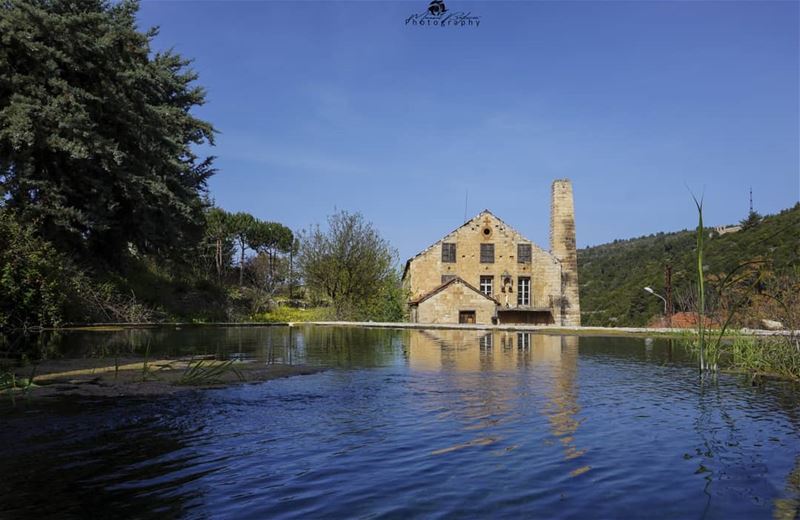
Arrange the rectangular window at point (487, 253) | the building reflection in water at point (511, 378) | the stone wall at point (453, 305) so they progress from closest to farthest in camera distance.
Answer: the building reflection in water at point (511, 378), the stone wall at point (453, 305), the rectangular window at point (487, 253)

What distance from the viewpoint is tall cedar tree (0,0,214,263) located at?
76.0 ft

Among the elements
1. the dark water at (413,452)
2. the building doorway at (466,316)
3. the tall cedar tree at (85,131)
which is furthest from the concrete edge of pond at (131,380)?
the building doorway at (466,316)

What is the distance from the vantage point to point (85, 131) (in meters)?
23.6

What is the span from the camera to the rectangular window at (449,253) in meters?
49.5

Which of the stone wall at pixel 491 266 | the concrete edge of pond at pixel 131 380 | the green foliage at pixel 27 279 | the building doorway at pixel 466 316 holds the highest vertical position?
the stone wall at pixel 491 266

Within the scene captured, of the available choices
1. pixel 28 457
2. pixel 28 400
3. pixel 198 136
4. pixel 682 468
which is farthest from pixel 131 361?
pixel 198 136

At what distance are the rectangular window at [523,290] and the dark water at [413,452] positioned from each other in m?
37.8

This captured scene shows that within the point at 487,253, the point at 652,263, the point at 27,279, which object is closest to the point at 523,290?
the point at 487,253

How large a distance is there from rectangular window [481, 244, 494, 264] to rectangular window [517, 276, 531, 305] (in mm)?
2702

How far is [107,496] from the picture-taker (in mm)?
5055

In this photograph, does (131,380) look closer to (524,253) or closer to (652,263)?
(524,253)

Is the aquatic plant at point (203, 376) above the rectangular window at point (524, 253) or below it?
below

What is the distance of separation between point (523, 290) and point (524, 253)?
9.49 ft

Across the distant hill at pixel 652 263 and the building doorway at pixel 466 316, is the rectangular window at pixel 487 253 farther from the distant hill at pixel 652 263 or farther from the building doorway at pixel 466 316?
the distant hill at pixel 652 263
